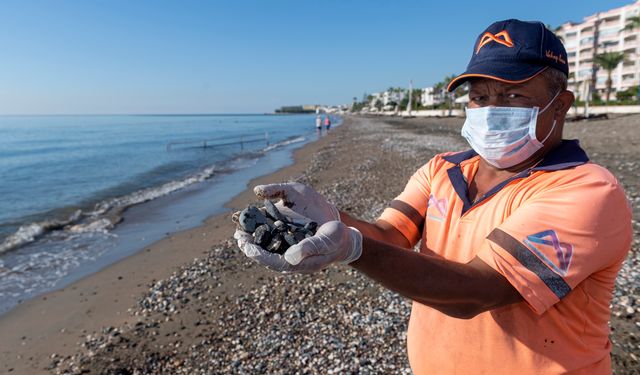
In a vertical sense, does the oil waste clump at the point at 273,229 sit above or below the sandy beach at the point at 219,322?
above

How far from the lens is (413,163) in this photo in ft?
64.2

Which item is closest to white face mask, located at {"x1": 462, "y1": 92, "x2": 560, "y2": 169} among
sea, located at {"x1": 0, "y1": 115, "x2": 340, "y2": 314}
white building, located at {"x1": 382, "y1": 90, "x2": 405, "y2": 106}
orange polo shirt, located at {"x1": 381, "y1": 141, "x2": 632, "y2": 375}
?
orange polo shirt, located at {"x1": 381, "y1": 141, "x2": 632, "y2": 375}

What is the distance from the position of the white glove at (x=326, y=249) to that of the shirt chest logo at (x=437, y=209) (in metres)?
0.76

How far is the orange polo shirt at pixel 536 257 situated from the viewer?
1456 millimetres

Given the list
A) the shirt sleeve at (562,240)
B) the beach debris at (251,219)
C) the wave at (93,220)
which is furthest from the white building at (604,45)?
the beach debris at (251,219)

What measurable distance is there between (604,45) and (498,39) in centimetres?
10589

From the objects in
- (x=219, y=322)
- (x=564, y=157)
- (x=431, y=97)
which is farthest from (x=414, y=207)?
(x=431, y=97)

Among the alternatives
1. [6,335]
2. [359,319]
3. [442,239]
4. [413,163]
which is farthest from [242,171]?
[442,239]

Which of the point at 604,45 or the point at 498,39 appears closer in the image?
the point at 498,39

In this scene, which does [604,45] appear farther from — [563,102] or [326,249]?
[326,249]

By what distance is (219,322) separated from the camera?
6117 mm

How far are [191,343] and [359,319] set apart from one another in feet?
7.97

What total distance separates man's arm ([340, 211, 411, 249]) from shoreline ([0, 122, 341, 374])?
574 centimetres

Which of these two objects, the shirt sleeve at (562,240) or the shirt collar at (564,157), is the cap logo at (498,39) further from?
the shirt sleeve at (562,240)
